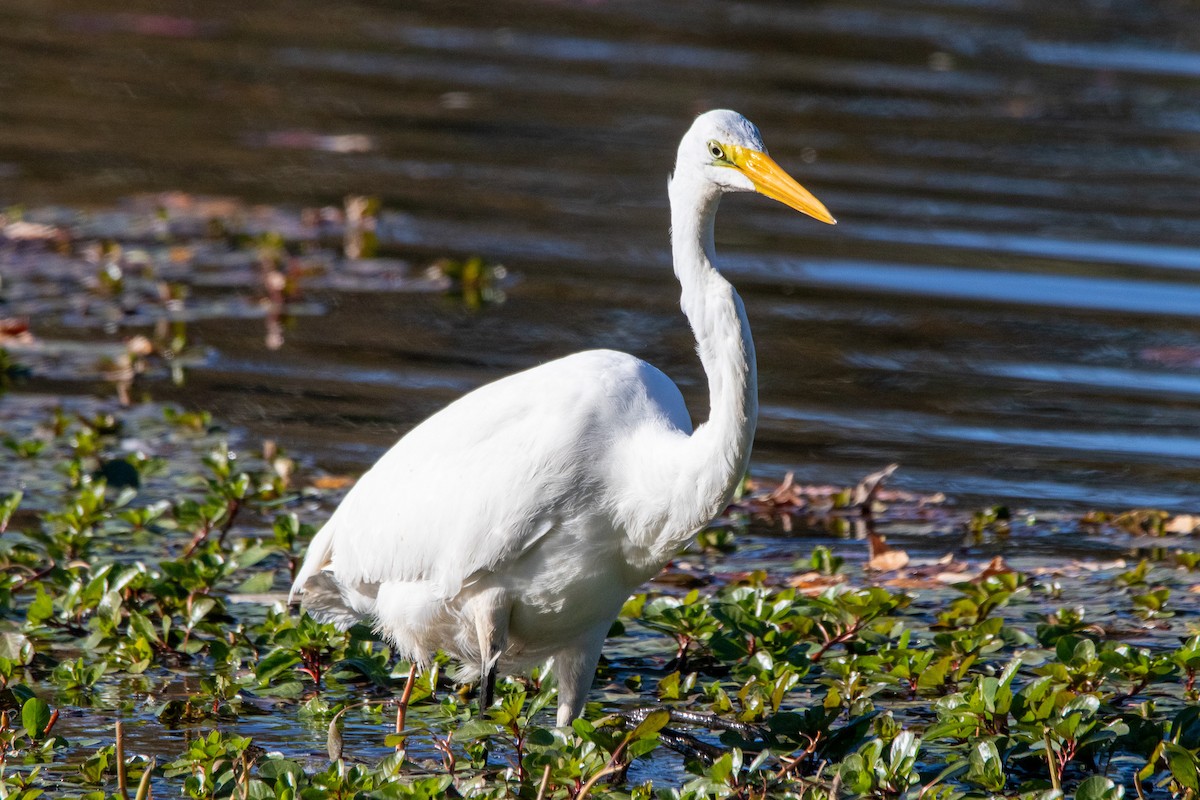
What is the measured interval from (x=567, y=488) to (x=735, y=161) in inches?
33.4

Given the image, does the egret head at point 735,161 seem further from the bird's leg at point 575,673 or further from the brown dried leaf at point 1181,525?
the brown dried leaf at point 1181,525

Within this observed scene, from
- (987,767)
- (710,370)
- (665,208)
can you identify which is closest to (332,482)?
(710,370)

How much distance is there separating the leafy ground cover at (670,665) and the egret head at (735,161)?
3.88ft

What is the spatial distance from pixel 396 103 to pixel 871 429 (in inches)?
236

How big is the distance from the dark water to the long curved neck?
2.98 meters

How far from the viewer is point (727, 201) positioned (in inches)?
411

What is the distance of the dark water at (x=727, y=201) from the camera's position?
7242 mm

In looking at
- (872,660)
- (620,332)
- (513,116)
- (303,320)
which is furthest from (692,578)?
(513,116)

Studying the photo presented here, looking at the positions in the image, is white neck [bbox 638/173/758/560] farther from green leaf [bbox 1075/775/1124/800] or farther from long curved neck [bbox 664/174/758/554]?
green leaf [bbox 1075/775/1124/800]

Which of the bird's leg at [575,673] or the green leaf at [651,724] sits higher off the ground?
the green leaf at [651,724]

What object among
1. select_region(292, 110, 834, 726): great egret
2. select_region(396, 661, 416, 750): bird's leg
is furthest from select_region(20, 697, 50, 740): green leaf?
select_region(292, 110, 834, 726): great egret

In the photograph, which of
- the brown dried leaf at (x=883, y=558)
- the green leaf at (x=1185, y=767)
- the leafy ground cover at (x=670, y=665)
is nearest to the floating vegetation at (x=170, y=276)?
the leafy ground cover at (x=670, y=665)

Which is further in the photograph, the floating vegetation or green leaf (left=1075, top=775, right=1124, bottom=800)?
the floating vegetation

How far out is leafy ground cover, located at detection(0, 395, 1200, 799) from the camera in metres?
3.67
